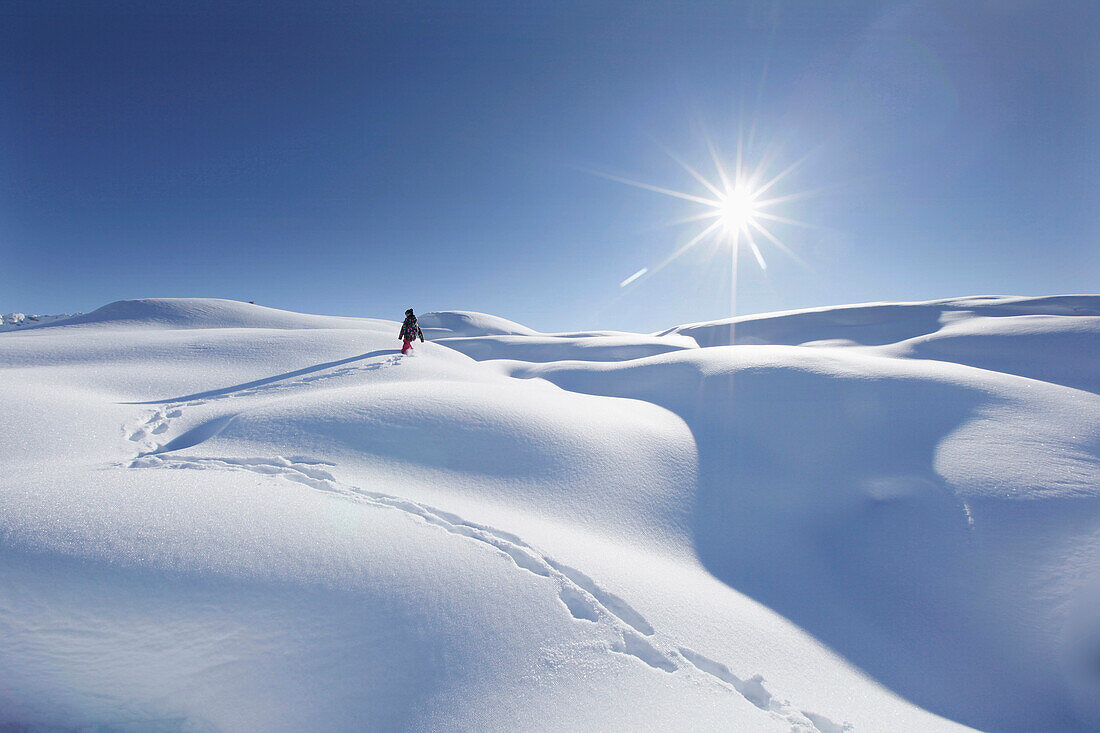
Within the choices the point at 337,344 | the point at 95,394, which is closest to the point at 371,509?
the point at 95,394

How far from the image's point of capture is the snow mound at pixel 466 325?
117 ft

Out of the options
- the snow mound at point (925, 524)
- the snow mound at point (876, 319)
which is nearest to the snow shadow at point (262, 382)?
the snow mound at point (925, 524)

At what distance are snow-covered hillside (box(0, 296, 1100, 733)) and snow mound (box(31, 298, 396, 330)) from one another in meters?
12.4

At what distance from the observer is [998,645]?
3078 mm

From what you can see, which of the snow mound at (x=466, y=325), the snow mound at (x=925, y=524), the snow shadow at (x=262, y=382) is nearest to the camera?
the snow mound at (x=925, y=524)

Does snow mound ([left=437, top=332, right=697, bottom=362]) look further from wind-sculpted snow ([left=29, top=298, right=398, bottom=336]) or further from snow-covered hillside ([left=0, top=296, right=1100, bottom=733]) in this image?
snow-covered hillside ([left=0, top=296, right=1100, bottom=733])

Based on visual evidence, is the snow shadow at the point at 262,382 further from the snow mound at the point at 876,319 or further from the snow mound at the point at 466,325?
the snow mound at the point at 466,325

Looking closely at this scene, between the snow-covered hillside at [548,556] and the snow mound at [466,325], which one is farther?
the snow mound at [466,325]

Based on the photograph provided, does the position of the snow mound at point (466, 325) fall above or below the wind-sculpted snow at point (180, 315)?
above

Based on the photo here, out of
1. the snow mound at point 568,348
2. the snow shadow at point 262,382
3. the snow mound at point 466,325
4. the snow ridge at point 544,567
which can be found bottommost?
the snow ridge at point 544,567

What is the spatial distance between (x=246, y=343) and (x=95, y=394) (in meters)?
3.93

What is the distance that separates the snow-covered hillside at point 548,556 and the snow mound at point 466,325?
94.7ft

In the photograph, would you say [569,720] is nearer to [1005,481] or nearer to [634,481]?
[634,481]

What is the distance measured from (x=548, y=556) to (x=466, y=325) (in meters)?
36.1
